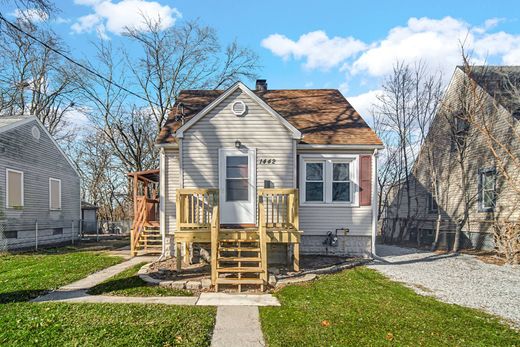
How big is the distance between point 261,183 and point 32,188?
11.1m

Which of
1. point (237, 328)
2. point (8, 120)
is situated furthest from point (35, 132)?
point (237, 328)

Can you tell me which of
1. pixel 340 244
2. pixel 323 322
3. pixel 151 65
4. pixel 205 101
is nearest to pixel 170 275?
pixel 323 322

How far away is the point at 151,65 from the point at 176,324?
2276cm

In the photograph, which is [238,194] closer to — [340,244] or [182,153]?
[182,153]

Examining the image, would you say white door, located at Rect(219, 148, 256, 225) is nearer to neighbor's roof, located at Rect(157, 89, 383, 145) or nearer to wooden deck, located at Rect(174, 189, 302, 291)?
wooden deck, located at Rect(174, 189, 302, 291)

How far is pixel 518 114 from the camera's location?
40.9 feet

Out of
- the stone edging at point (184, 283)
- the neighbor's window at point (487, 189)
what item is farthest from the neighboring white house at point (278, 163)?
the neighbor's window at point (487, 189)

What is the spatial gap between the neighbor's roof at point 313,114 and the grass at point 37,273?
13.3 ft

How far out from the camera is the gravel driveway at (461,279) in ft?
20.2

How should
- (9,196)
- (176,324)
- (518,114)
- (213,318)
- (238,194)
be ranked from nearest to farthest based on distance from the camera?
(176,324), (213,318), (238,194), (518,114), (9,196)

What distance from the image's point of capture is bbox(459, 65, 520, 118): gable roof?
1248cm

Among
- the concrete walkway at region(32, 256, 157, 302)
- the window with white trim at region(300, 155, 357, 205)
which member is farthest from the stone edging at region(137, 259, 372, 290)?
the window with white trim at region(300, 155, 357, 205)

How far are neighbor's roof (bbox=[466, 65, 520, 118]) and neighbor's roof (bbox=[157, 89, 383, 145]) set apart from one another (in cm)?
460

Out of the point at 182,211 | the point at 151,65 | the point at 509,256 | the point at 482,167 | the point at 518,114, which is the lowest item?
the point at 509,256
